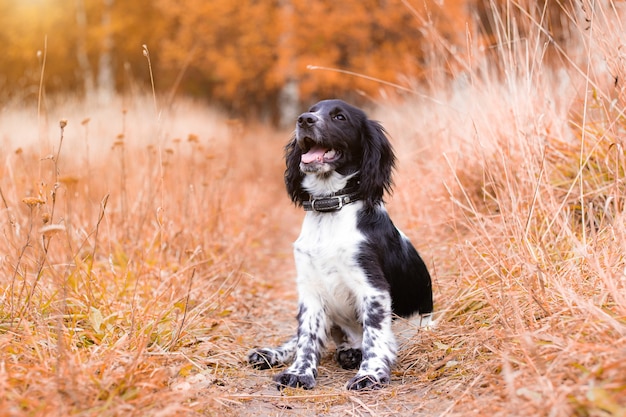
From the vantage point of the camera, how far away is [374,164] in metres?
3.00

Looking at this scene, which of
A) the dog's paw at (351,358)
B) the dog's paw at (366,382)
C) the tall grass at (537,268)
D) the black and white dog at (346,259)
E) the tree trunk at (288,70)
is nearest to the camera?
the tall grass at (537,268)

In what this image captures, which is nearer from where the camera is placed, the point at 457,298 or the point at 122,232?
the point at 457,298

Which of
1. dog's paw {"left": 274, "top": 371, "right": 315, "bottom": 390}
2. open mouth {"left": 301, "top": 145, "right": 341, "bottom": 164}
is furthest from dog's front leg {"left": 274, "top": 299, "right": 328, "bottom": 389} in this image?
open mouth {"left": 301, "top": 145, "right": 341, "bottom": 164}

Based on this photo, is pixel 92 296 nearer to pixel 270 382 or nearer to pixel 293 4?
pixel 270 382

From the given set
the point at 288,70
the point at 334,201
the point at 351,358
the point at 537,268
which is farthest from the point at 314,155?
the point at 288,70

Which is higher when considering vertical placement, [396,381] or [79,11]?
[79,11]

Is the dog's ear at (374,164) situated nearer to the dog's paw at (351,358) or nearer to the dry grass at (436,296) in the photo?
the dry grass at (436,296)

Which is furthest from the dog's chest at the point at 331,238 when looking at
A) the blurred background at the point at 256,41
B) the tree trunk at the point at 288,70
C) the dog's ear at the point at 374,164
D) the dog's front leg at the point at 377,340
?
the tree trunk at the point at 288,70

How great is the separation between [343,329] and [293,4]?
39.1 feet

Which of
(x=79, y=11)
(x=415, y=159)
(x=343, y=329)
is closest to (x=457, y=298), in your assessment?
(x=343, y=329)

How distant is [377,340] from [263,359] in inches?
23.3

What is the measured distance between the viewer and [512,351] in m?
2.25

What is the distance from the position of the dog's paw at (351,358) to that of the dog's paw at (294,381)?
13.6 inches

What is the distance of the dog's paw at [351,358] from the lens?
119 inches
